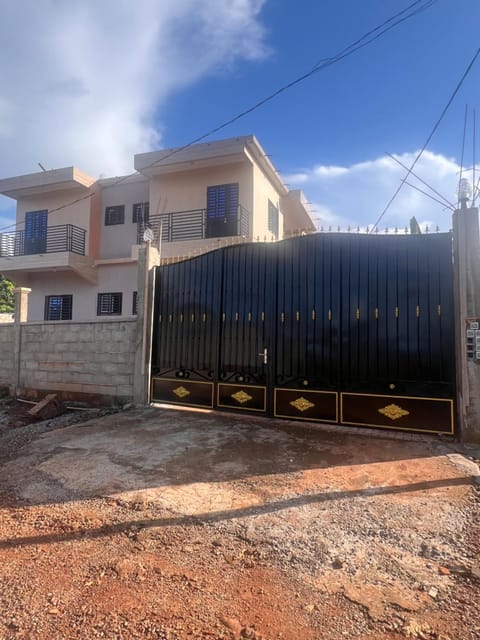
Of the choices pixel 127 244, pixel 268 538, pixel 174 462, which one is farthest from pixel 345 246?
pixel 127 244

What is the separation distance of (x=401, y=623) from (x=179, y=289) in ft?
18.3

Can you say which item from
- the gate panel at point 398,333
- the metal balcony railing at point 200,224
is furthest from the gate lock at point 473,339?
the metal balcony railing at point 200,224

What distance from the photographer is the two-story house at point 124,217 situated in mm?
11484

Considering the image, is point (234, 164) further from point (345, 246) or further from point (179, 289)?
point (345, 246)

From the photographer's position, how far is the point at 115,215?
13758mm

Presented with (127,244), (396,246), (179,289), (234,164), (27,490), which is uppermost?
(234,164)

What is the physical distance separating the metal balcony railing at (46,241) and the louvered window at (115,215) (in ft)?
3.27

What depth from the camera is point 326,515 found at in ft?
8.95

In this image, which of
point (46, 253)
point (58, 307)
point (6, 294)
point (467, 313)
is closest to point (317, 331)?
point (467, 313)

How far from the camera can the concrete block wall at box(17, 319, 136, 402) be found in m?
6.68

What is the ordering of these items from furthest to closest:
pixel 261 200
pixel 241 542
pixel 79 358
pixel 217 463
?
pixel 261 200 < pixel 79 358 < pixel 217 463 < pixel 241 542

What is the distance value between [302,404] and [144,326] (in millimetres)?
3080

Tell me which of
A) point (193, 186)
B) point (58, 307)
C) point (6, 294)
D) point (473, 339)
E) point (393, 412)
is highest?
point (193, 186)

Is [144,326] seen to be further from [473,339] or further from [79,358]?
[473,339]
